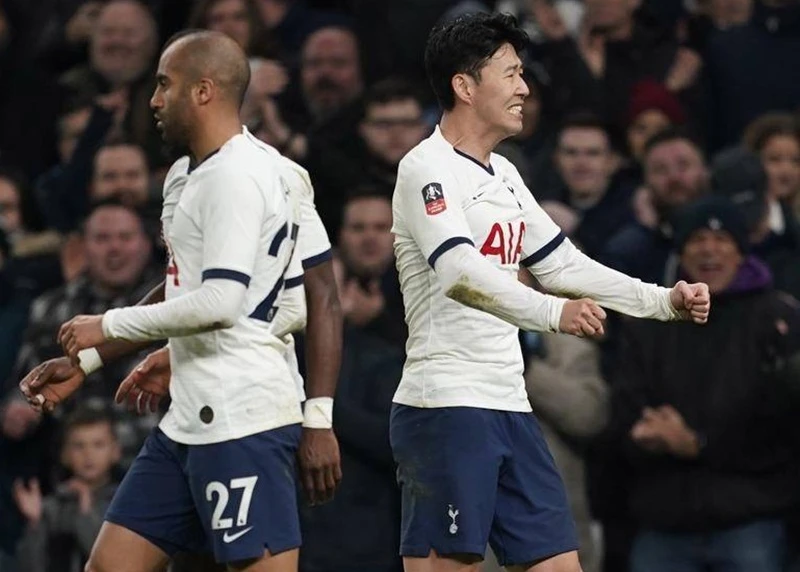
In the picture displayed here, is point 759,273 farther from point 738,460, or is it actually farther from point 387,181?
point 387,181

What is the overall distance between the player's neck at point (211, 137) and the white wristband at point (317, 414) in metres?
0.82

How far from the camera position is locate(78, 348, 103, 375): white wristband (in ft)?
21.4

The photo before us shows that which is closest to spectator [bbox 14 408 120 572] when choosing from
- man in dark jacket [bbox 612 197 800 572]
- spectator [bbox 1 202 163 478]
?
spectator [bbox 1 202 163 478]

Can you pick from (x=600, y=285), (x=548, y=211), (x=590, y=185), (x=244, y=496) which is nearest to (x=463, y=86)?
(x=600, y=285)

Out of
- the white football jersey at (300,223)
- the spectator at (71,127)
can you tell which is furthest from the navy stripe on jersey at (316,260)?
the spectator at (71,127)

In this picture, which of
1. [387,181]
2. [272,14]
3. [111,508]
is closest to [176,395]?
[111,508]

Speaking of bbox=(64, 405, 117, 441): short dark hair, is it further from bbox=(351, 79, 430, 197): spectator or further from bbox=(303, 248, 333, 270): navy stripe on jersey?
bbox=(303, 248, 333, 270): navy stripe on jersey

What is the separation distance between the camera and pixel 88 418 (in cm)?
934

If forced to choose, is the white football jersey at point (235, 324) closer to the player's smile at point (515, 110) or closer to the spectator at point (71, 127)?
the player's smile at point (515, 110)

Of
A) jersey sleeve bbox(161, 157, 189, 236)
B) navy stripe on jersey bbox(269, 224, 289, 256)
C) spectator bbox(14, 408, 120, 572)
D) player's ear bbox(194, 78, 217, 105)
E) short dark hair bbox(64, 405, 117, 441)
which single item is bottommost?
spectator bbox(14, 408, 120, 572)

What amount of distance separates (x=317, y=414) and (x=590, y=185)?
14.9 feet

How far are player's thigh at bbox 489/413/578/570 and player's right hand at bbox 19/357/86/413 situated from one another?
1.33m

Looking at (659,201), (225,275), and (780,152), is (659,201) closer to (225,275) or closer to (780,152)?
(780,152)

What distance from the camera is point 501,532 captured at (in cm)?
652
